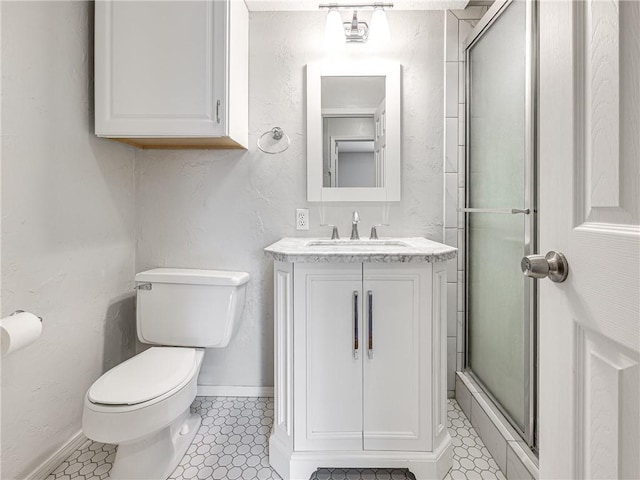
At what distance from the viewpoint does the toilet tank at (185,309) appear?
5.29 ft

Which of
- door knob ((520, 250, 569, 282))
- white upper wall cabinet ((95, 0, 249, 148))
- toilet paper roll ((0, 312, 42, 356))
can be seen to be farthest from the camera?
white upper wall cabinet ((95, 0, 249, 148))

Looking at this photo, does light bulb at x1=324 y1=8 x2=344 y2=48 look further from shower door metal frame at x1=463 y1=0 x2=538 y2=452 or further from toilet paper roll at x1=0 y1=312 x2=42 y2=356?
toilet paper roll at x1=0 y1=312 x2=42 y2=356

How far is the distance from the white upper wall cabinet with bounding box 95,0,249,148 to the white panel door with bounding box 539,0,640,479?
1.26 metres

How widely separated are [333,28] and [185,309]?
158 cm

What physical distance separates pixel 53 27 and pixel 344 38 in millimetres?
1285

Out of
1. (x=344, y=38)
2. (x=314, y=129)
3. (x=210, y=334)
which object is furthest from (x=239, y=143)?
(x=210, y=334)

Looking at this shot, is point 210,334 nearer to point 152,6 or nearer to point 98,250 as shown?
point 98,250

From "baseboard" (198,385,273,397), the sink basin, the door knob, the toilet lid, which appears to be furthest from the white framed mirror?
the door knob

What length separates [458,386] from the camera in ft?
5.90

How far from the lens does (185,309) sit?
162 cm

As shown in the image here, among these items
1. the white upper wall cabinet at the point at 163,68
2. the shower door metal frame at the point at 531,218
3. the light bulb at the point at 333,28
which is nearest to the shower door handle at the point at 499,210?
the shower door metal frame at the point at 531,218

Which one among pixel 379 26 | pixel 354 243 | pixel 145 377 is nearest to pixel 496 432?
pixel 354 243

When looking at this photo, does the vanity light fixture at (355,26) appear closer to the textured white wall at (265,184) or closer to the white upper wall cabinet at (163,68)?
the textured white wall at (265,184)

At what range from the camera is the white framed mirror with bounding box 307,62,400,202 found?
1.80 meters
